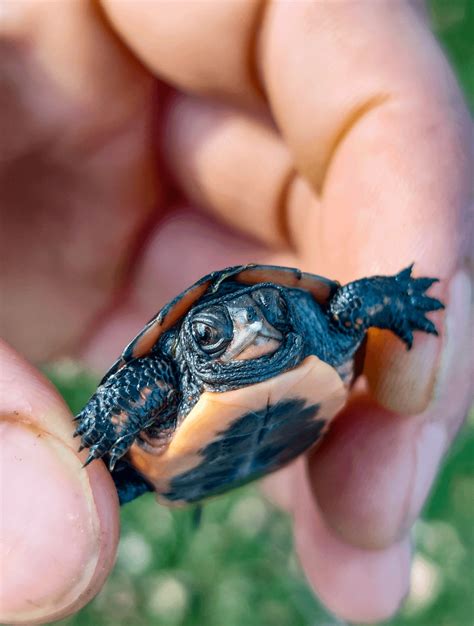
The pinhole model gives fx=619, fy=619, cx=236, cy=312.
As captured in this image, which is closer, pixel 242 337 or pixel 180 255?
pixel 242 337

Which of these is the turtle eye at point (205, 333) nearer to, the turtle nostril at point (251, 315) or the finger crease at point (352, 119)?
the turtle nostril at point (251, 315)

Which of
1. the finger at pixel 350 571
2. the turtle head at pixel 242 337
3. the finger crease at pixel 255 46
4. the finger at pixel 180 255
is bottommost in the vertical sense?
the finger at pixel 350 571

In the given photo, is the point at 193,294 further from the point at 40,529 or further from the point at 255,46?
the point at 255,46

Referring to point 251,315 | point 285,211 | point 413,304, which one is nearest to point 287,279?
point 251,315

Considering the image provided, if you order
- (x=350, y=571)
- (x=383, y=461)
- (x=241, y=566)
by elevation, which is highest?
(x=383, y=461)

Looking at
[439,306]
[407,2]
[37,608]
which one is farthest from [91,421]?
[407,2]

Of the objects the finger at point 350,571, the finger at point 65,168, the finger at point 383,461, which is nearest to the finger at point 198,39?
the finger at point 65,168

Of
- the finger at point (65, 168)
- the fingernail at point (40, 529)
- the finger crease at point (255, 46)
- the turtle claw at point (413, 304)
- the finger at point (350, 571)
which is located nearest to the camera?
the fingernail at point (40, 529)
